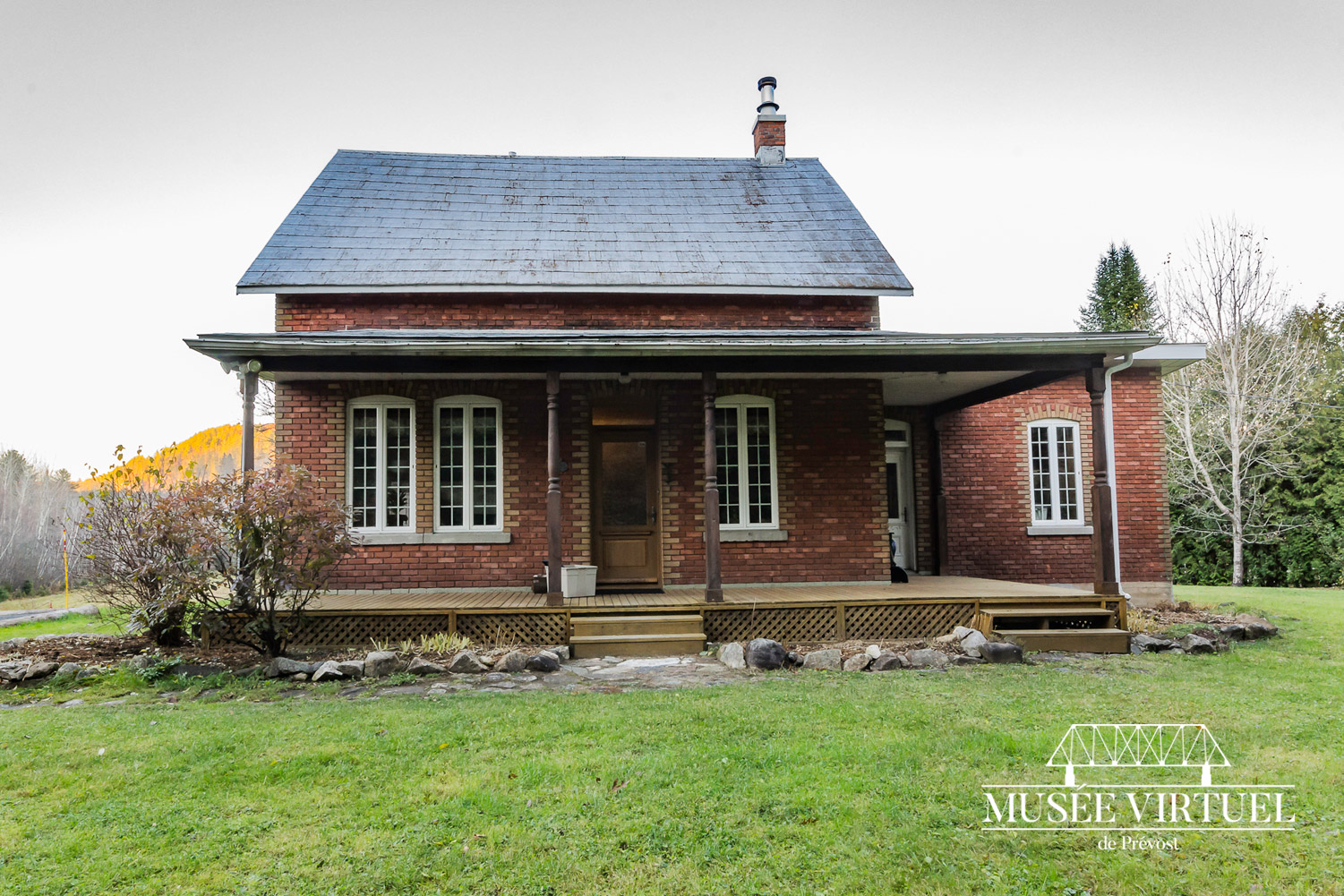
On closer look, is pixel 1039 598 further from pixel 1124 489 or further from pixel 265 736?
pixel 265 736

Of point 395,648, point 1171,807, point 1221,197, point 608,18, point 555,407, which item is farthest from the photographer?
point 1221,197

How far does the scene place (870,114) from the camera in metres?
18.9

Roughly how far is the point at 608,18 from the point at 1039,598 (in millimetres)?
15786

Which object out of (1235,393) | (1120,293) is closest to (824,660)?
(1235,393)

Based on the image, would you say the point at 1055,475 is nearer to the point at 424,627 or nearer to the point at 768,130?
the point at 768,130

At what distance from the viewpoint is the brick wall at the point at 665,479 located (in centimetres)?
1040

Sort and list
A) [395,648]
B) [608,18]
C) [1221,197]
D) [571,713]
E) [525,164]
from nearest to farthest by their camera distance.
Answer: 1. [571,713]
2. [395,648]
3. [525,164]
4. [608,18]
5. [1221,197]

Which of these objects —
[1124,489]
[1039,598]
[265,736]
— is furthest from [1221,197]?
[265,736]

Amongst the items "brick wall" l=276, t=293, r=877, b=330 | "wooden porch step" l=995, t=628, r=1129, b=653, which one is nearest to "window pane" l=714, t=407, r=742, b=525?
"brick wall" l=276, t=293, r=877, b=330

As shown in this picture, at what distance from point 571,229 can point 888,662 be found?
27.4ft

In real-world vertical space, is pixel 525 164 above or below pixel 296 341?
above

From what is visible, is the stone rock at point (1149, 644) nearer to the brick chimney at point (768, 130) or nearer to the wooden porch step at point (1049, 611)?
the wooden porch step at point (1049, 611)

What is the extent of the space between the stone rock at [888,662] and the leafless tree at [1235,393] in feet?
53.6

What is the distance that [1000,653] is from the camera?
799 cm
